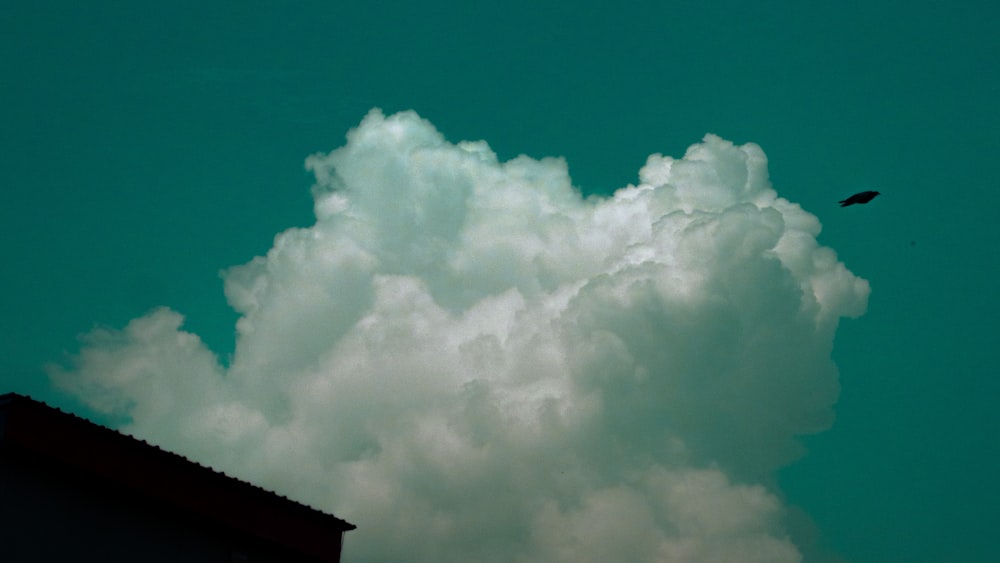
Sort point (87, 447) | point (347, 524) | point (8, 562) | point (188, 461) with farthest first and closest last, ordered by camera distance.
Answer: point (347, 524) → point (188, 461) → point (87, 447) → point (8, 562)

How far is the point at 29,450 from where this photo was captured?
82.4ft

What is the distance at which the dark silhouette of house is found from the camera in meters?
25.2

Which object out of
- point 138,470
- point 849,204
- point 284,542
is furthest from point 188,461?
point 849,204

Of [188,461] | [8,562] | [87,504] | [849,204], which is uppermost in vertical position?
[849,204]

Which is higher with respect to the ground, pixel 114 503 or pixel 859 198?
pixel 859 198

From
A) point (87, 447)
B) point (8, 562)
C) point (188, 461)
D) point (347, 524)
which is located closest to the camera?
point (8, 562)

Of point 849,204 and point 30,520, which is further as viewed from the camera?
point 849,204

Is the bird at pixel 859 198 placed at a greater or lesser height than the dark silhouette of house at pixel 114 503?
greater

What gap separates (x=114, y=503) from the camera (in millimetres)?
27141

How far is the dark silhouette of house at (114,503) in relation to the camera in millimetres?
25172

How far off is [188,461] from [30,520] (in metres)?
4.53

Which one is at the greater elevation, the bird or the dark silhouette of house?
the bird

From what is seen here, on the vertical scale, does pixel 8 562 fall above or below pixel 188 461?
below

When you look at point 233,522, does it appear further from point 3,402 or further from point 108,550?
point 3,402
